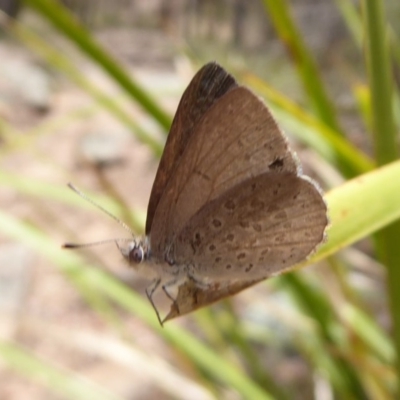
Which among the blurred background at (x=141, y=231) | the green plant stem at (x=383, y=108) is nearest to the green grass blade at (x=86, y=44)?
the blurred background at (x=141, y=231)

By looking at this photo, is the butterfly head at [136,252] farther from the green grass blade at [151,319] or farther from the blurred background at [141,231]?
the green grass blade at [151,319]

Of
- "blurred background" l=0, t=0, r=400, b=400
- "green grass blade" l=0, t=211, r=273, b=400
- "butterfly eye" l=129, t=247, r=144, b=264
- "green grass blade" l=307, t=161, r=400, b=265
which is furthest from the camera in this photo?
"green grass blade" l=0, t=211, r=273, b=400

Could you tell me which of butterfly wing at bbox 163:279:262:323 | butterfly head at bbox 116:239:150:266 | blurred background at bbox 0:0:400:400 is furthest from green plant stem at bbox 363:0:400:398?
butterfly head at bbox 116:239:150:266

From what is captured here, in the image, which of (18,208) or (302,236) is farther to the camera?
(18,208)

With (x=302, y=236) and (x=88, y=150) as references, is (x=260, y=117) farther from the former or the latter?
(x=88, y=150)

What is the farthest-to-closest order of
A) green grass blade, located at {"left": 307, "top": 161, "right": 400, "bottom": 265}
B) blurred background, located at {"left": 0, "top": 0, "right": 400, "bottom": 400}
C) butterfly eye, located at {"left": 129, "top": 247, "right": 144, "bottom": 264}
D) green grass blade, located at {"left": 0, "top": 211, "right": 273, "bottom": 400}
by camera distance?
green grass blade, located at {"left": 0, "top": 211, "right": 273, "bottom": 400}, blurred background, located at {"left": 0, "top": 0, "right": 400, "bottom": 400}, butterfly eye, located at {"left": 129, "top": 247, "right": 144, "bottom": 264}, green grass blade, located at {"left": 307, "top": 161, "right": 400, "bottom": 265}

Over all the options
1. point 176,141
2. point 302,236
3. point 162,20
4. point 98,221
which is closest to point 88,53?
point 176,141

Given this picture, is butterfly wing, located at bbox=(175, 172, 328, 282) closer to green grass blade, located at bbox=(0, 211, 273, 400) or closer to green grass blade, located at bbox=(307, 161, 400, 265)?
green grass blade, located at bbox=(307, 161, 400, 265)
